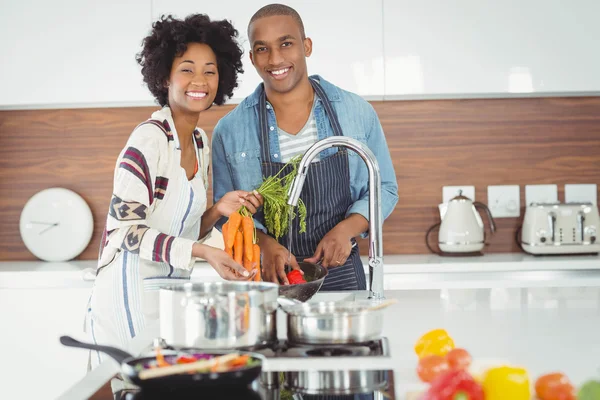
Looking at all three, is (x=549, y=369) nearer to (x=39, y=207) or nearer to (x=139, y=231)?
(x=139, y=231)

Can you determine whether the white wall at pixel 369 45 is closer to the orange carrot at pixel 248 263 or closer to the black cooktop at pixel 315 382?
the orange carrot at pixel 248 263

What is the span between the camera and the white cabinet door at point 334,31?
10.4ft

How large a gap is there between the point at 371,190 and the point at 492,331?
0.37 m

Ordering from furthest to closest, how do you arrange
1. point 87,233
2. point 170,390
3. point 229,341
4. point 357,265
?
1. point 87,233
2. point 357,265
3. point 229,341
4. point 170,390

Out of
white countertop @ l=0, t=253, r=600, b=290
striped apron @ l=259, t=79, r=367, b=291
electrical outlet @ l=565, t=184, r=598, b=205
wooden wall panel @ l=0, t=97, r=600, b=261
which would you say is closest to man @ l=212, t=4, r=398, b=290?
striped apron @ l=259, t=79, r=367, b=291

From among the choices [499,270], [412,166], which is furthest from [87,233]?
[499,270]

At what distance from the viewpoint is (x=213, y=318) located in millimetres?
1045

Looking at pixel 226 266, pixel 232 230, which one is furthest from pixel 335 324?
pixel 232 230

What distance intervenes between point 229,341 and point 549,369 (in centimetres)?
50

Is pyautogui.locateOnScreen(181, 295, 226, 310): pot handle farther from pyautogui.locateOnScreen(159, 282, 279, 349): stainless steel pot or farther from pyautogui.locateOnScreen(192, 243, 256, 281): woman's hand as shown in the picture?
pyautogui.locateOnScreen(192, 243, 256, 281): woman's hand

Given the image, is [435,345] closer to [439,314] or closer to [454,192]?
[439,314]

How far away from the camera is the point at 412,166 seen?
358 centimetres

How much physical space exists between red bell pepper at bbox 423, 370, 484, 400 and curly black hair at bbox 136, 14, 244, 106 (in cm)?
138

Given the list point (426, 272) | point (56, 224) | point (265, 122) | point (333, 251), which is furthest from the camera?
point (56, 224)
